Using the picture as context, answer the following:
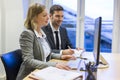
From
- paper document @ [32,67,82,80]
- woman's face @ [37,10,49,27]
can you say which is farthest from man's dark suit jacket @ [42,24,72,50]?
paper document @ [32,67,82,80]

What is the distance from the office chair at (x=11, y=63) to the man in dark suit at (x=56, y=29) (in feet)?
2.41

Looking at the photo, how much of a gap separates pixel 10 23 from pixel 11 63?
1589mm

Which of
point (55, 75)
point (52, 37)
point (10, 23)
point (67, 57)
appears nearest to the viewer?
point (55, 75)

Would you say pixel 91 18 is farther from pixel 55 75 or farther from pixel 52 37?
pixel 55 75

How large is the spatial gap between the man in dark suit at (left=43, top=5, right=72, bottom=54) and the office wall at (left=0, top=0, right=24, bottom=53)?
2.51 ft

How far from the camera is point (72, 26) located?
3928mm

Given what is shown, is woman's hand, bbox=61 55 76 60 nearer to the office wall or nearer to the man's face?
the man's face

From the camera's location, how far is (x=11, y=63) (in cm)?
189

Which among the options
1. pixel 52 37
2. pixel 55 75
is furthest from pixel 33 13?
pixel 55 75

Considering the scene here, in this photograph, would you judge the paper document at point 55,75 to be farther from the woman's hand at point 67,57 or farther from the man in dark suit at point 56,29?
the man in dark suit at point 56,29

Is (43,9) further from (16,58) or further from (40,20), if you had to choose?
(16,58)

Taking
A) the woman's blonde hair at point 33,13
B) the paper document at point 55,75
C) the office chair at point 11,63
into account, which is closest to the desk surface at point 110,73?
the paper document at point 55,75

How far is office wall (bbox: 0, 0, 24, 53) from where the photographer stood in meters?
3.32

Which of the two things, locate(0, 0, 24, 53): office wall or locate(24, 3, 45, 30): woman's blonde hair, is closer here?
locate(24, 3, 45, 30): woman's blonde hair
